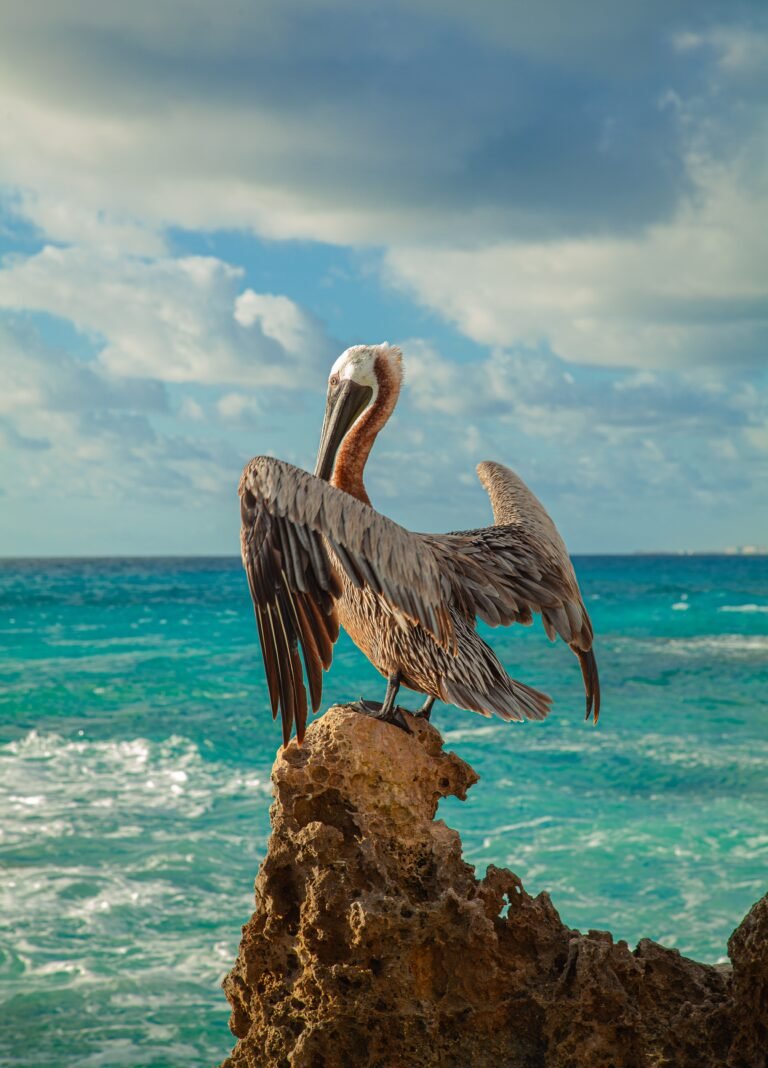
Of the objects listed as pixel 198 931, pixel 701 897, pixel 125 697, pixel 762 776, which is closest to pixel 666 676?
pixel 762 776

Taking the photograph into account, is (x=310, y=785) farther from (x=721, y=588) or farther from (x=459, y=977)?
(x=721, y=588)

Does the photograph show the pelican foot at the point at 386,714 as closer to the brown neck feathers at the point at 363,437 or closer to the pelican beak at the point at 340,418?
the brown neck feathers at the point at 363,437

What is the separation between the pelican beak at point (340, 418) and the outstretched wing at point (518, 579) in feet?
2.07

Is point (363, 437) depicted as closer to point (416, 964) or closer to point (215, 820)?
point (416, 964)

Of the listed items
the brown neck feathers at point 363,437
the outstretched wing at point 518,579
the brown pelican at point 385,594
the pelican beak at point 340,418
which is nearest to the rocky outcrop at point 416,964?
the brown pelican at point 385,594

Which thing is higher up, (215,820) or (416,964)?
(416,964)

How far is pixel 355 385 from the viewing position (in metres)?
4.54

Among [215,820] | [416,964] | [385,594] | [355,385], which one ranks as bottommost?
[215,820]

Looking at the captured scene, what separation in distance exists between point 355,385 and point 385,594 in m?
1.28

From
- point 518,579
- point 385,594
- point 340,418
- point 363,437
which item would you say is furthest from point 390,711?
point 340,418

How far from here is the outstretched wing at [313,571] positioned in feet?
11.9

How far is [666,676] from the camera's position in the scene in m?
21.0

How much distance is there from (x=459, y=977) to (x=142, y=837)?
7310 mm

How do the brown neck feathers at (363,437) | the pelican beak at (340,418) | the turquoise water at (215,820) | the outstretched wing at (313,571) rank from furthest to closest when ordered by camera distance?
the turquoise water at (215,820) < the pelican beak at (340,418) < the brown neck feathers at (363,437) < the outstretched wing at (313,571)
